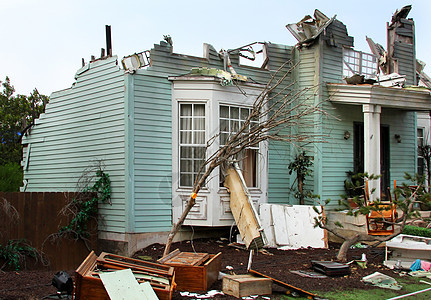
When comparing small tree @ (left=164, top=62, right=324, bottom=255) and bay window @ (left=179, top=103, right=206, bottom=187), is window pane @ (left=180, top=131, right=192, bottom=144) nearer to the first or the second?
bay window @ (left=179, top=103, right=206, bottom=187)

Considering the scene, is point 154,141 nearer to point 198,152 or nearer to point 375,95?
point 198,152

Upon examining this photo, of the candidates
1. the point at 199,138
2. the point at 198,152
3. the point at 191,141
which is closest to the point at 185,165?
the point at 198,152

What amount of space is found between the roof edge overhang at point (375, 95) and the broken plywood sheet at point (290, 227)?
2.94m

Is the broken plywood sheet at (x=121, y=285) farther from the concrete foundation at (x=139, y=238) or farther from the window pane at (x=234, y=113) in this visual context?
the window pane at (x=234, y=113)

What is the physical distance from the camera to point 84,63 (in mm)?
12773

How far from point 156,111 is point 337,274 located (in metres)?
5.31

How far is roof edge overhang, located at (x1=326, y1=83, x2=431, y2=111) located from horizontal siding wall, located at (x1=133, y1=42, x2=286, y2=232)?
4002 millimetres

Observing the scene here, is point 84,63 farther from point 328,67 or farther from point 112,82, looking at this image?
point 328,67

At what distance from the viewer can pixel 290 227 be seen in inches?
436

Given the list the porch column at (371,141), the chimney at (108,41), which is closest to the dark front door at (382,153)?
the porch column at (371,141)

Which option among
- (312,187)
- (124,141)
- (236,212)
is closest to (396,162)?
(312,187)

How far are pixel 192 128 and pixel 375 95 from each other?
4.64 m

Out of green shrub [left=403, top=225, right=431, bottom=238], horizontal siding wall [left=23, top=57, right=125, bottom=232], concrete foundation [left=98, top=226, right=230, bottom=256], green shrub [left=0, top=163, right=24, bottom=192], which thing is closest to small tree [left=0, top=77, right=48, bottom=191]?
green shrub [left=0, top=163, right=24, bottom=192]

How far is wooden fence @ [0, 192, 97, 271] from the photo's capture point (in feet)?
32.7
